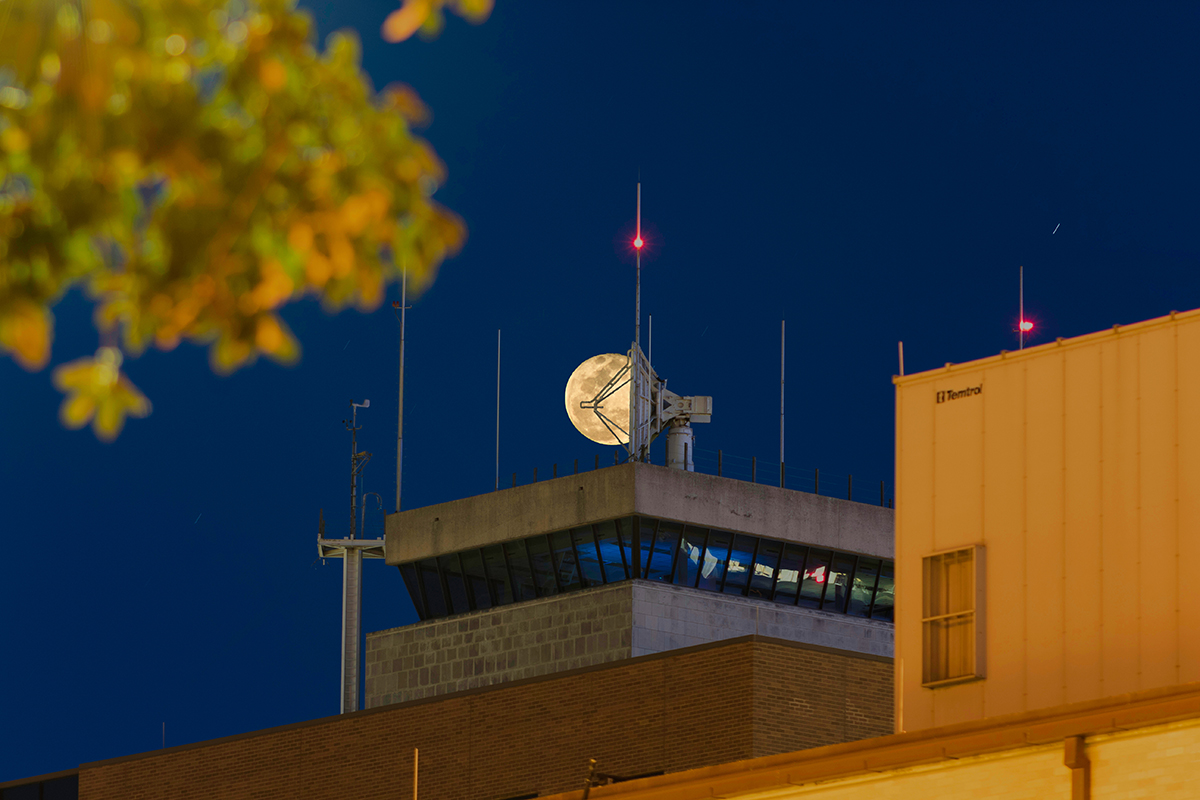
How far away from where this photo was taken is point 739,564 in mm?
49875

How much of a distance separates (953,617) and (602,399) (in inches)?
1171

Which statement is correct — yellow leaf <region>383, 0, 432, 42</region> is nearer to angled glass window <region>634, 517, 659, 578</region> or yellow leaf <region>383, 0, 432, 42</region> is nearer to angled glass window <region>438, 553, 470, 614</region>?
angled glass window <region>634, 517, 659, 578</region>

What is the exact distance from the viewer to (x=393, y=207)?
19.2 feet

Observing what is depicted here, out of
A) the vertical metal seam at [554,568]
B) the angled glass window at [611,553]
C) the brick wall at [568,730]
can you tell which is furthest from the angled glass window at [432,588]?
the brick wall at [568,730]

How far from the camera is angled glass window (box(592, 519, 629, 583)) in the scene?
4862cm

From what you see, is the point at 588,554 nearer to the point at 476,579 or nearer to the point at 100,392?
the point at 476,579

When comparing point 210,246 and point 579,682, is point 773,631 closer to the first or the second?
point 579,682

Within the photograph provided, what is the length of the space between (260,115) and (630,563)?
43.2 metres

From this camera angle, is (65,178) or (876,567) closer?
(65,178)

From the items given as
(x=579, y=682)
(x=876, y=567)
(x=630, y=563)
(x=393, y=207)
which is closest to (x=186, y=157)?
(x=393, y=207)

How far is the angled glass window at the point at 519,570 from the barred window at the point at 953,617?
88.0 ft

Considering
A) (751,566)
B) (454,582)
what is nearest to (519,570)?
(454,582)

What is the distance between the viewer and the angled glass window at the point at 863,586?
50812mm

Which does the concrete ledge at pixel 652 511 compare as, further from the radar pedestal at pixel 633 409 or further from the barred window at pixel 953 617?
the barred window at pixel 953 617
